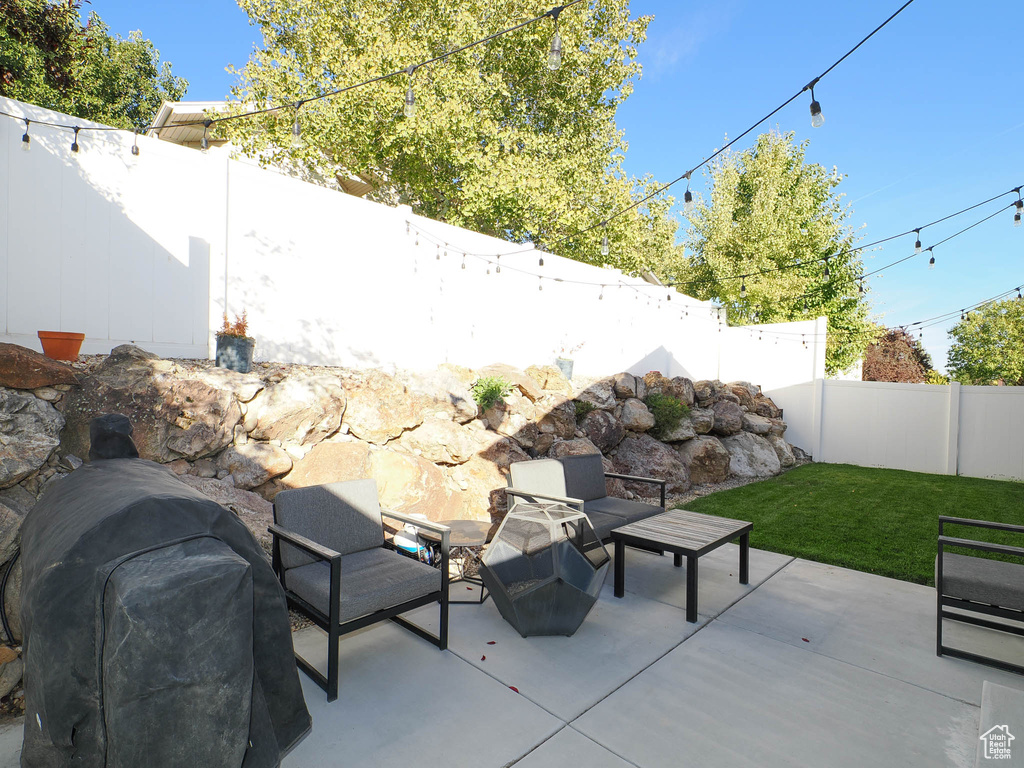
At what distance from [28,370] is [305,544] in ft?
6.76

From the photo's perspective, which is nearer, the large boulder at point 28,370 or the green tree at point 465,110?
the large boulder at point 28,370

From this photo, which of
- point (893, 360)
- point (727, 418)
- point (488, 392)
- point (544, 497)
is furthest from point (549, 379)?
point (893, 360)

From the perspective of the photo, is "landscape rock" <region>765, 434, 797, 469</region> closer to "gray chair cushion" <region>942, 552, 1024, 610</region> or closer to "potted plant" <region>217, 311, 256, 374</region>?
"gray chair cushion" <region>942, 552, 1024, 610</region>

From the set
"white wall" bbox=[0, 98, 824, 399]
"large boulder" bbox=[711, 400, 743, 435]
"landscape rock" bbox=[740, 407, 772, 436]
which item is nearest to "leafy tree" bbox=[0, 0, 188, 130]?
"white wall" bbox=[0, 98, 824, 399]

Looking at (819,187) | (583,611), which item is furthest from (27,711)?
(819,187)

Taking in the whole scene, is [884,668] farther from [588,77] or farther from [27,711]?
[588,77]

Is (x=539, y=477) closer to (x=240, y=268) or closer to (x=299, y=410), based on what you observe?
(x=299, y=410)

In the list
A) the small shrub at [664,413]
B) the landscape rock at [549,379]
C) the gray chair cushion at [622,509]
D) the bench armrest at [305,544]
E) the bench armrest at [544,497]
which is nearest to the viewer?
the bench armrest at [305,544]

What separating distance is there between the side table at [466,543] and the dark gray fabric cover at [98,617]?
5.91 ft

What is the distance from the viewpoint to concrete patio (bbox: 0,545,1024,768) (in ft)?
7.04

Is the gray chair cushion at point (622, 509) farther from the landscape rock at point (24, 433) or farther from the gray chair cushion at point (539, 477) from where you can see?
the landscape rock at point (24, 433)

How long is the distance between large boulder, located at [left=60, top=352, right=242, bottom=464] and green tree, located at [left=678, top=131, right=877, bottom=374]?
45.8 ft

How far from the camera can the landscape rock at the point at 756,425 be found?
952 centimetres
